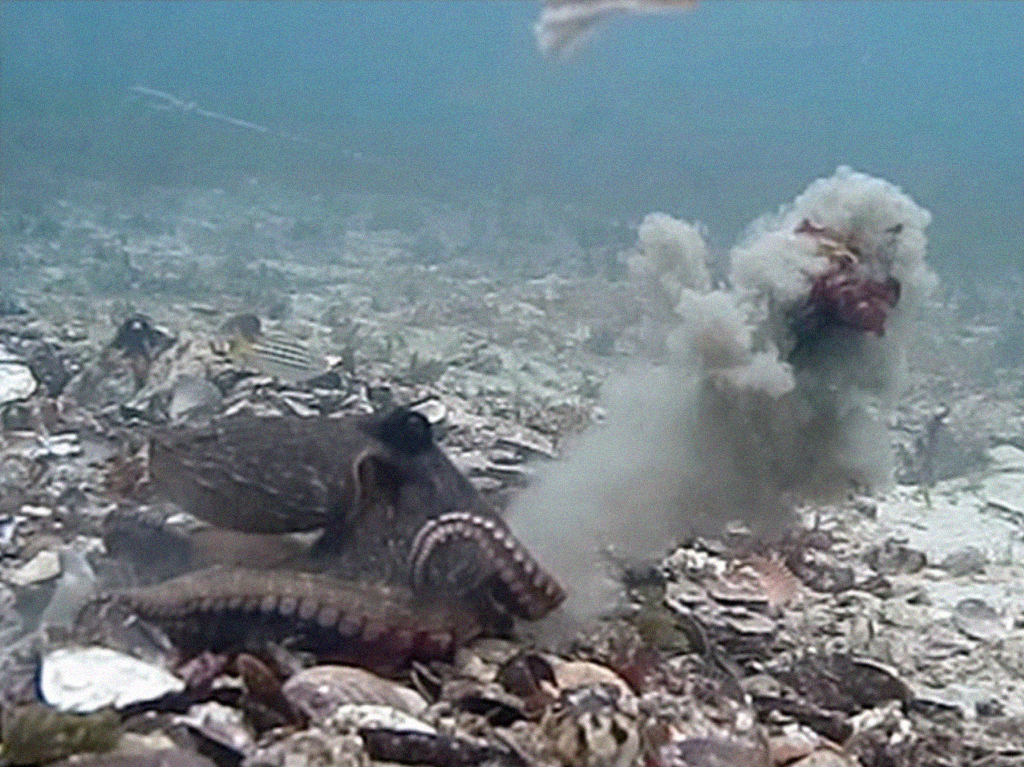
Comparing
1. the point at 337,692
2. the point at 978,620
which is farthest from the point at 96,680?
the point at 978,620

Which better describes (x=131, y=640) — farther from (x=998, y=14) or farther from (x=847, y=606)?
(x=998, y=14)

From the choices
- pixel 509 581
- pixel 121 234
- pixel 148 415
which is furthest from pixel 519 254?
pixel 509 581

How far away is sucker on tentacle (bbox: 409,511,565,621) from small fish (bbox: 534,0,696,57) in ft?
5.86

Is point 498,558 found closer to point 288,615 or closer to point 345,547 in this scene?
point 345,547

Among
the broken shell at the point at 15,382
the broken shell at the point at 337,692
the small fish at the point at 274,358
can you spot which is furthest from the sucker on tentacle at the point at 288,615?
the small fish at the point at 274,358

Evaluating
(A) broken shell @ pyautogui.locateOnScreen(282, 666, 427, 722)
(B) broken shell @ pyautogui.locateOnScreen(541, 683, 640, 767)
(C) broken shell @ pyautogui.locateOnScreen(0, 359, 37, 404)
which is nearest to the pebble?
(A) broken shell @ pyautogui.locateOnScreen(282, 666, 427, 722)

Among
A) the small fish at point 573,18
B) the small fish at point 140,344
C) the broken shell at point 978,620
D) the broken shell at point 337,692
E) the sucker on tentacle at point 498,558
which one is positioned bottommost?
the broken shell at point 337,692

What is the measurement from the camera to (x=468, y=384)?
572 inches

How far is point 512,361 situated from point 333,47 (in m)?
147

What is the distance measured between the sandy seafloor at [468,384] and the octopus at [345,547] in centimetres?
68

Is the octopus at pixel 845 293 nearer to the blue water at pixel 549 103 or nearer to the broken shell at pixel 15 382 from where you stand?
the blue water at pixel 549 103

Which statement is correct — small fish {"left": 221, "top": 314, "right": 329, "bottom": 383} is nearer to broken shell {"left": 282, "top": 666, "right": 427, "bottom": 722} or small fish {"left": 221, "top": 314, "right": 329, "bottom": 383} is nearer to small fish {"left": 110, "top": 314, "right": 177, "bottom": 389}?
small fish {"left": 110, "top": 314, "right": 177, "bottom": 389}

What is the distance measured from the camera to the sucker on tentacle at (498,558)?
538cm

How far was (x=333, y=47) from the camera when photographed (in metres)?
158
